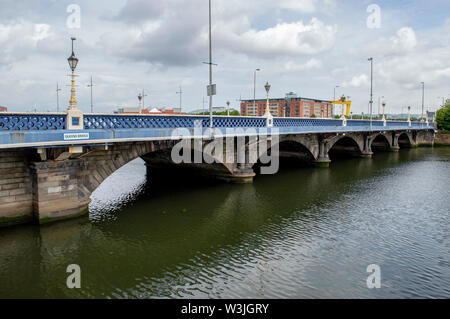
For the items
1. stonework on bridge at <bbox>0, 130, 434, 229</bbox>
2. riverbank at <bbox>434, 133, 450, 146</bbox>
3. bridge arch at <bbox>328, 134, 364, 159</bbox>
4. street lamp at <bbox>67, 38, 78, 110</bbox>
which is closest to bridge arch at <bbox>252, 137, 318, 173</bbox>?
bridge arch at <bbox>328, 134, 364, 159</bbox>

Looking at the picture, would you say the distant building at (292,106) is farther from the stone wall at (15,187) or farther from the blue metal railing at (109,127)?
the stone wall at (15,187)

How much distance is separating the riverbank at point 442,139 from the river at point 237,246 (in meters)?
61.6

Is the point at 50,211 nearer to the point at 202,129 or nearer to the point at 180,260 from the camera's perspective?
the point at 180,260

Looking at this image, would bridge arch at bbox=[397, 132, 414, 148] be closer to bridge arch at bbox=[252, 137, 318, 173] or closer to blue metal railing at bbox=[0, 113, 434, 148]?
bridge arch at bbox=[252, 137, 318, 173]

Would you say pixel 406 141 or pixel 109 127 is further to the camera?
pixel 406 141

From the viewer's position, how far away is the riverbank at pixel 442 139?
7631 centimetres

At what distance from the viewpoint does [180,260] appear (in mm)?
13148

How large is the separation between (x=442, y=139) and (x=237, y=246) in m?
80.8

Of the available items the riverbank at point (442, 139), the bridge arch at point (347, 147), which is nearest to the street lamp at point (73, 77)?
the bridge arch at point (347, 147)

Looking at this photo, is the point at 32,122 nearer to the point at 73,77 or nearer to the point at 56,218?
the point at 73,77

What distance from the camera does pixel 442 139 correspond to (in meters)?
77.5

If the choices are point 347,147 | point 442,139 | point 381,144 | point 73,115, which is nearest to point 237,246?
point 73,115

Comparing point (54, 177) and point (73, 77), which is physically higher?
point (73, 77)

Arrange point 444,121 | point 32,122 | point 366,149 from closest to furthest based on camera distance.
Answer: point 32,122 < point 366,149 < point 444,121
